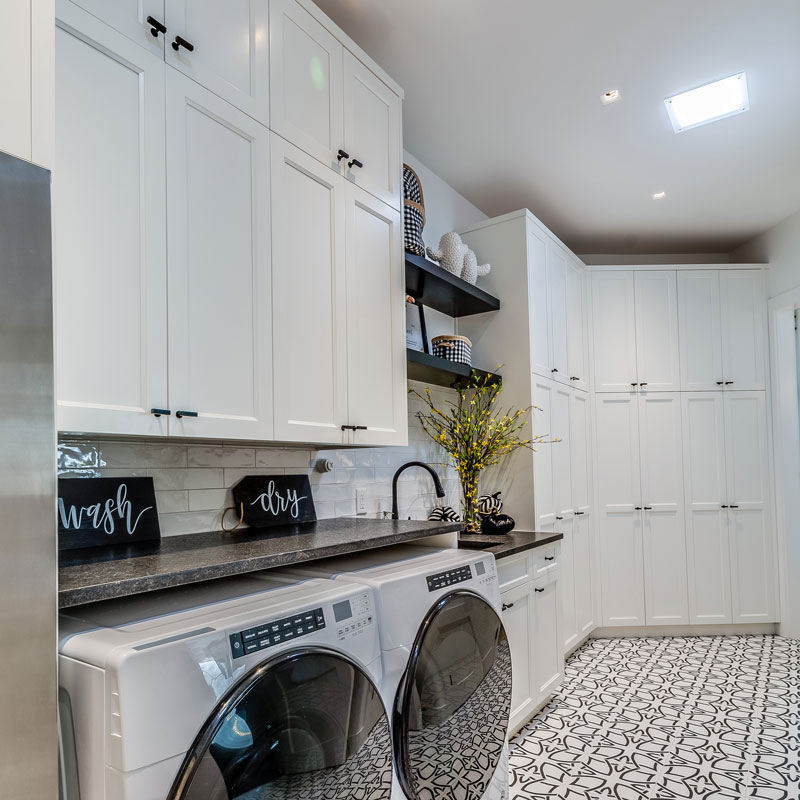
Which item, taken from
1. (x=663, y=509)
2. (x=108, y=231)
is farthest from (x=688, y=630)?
(x=108, y=231)

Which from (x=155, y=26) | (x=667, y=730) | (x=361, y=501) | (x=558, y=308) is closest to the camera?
(x=155, y=26)

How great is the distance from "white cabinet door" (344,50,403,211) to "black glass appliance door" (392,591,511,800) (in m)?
1.52

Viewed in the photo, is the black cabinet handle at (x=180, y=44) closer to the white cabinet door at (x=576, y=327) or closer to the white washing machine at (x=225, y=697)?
the white washing machine at (x=225, y=697)

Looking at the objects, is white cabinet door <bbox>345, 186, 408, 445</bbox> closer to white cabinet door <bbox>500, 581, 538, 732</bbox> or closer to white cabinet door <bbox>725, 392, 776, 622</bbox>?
white cabinet door <bbox>500, 581, 538, 732</bbox>

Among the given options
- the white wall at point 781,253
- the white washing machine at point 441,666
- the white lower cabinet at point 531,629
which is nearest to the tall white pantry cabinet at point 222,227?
the white washing machine at point 441,666

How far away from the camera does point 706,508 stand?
4242 mm

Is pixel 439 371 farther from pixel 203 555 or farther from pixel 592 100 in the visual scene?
pixel 203 555

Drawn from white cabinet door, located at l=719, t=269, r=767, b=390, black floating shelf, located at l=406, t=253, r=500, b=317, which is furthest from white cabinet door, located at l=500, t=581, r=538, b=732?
white cabinet door, located at l=719, t=269, r=767, b=390

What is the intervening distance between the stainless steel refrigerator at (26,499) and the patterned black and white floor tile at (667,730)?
1.96 m

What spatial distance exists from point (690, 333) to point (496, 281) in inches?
70.1

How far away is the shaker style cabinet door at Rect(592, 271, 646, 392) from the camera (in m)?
4.33

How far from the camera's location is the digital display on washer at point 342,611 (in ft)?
4.45

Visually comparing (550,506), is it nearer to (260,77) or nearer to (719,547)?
(719,547)

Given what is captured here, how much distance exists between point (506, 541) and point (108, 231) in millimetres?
2093
